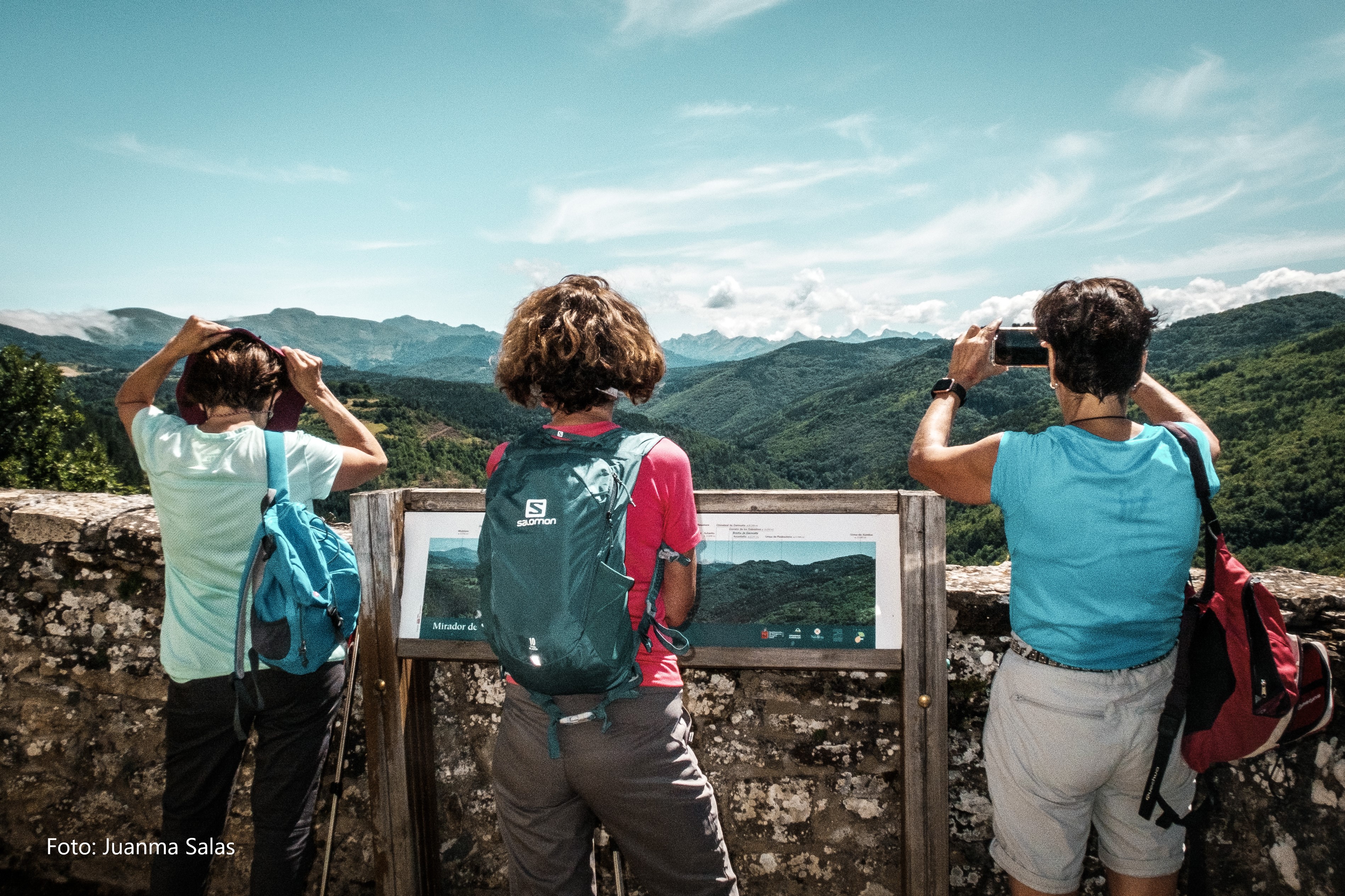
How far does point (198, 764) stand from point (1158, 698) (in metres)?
2.31

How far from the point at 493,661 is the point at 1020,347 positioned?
1.78 meters

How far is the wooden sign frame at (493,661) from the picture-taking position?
7.29 feet

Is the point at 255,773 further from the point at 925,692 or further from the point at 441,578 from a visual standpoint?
the point at 925,692

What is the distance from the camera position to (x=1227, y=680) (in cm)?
166

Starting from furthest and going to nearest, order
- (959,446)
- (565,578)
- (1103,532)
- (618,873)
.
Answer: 1. (618,873)
2. (959,446)
3. (1103,532)
4. (565,578)

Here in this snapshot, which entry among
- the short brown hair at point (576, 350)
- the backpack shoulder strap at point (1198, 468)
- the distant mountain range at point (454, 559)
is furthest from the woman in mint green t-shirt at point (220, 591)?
the backpack shoulder strap at point (1198, 468)

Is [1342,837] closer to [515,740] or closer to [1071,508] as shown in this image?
[1071,508]

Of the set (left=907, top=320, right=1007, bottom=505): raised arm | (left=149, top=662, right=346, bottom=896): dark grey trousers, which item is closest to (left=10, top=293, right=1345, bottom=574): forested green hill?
(left=149, top=662, right=346, bottom=896): dark grey trousers

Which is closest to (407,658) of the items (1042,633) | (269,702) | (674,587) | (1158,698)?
(269,702)

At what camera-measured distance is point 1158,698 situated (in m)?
1.69

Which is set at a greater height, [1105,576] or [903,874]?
[1105,576]

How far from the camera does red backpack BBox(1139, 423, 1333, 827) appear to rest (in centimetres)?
163

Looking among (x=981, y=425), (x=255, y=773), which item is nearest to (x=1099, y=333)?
(x=255, y=773)

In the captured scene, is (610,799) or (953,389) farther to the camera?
(953,389)
